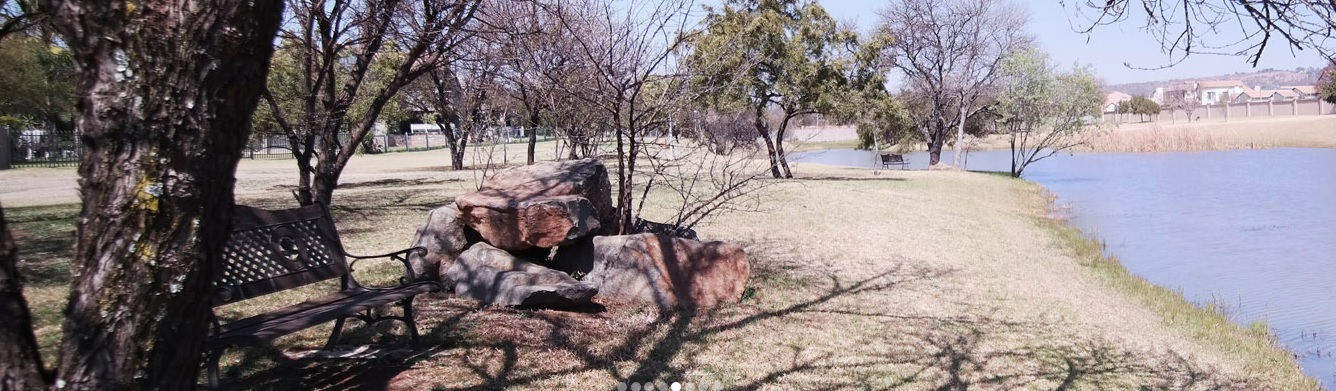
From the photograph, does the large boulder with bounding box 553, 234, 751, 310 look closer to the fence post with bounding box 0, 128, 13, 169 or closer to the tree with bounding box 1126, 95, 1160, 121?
the fence post with bounding box 0, 128, 13, 169

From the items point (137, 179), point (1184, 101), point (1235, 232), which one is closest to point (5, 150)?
point (137, 179)

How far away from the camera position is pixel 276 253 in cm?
470

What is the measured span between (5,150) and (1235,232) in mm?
29755

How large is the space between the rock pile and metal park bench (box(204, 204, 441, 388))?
1.03 m

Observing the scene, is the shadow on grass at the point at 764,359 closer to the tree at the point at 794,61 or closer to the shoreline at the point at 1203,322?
the shoreline at the point at 1203,322

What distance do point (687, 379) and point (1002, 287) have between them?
5296mm

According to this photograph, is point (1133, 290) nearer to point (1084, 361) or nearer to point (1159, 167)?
point (1084, 361)

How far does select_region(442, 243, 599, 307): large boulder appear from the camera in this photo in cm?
590

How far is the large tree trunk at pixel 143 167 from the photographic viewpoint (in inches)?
78.6

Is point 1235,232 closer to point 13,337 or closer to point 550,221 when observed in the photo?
point 550,221

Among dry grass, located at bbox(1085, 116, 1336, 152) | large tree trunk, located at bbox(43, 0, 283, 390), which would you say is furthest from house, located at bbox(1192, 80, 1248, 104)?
large tree trunk, located at bbox(43, 0, 283, 390)

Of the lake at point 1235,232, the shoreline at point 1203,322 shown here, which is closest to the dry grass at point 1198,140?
the lake at point 1235,232

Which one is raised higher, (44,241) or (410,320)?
(44,241)

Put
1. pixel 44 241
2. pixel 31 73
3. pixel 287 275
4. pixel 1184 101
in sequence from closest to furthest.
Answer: pixel 287 275, pixel 44 241, pixel 31 73, pixel 1184 101
